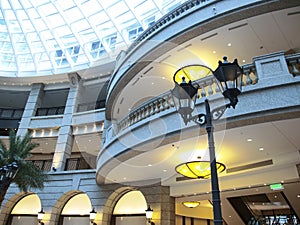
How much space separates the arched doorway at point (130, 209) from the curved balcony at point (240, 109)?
14.7 ft

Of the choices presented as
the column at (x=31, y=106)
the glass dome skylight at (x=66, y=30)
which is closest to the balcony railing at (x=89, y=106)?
the glass dome skylight at (x=66, y=30)

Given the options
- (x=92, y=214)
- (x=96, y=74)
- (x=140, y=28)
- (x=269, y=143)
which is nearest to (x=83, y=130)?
(x=96, y=74)

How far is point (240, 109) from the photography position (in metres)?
6.23

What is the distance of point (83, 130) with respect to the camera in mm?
16484

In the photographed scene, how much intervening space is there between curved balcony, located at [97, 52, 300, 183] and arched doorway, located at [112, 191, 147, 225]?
14.7 feet

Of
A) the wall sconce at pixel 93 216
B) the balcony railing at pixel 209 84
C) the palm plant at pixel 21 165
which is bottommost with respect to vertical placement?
the wall sconce at pixel 93 216

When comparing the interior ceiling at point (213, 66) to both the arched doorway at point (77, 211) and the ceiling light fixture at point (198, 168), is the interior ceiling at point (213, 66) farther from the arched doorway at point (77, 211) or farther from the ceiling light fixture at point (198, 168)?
the arched doorway at point (77, 211)

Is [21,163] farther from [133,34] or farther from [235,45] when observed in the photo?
[133,34]

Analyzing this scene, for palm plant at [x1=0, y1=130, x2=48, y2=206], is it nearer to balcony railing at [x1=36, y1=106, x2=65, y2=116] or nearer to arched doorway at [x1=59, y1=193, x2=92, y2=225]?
arched doorway at [x1=59, y1=193, x2=92, y2=225]

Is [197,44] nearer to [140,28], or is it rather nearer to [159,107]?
[159,107]

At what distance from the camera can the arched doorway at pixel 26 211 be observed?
1446 centimetres

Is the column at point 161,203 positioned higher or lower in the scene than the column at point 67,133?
lower

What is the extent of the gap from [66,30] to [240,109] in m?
15.2

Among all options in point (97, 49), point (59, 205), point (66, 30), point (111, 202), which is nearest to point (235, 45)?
point (111, 202)
